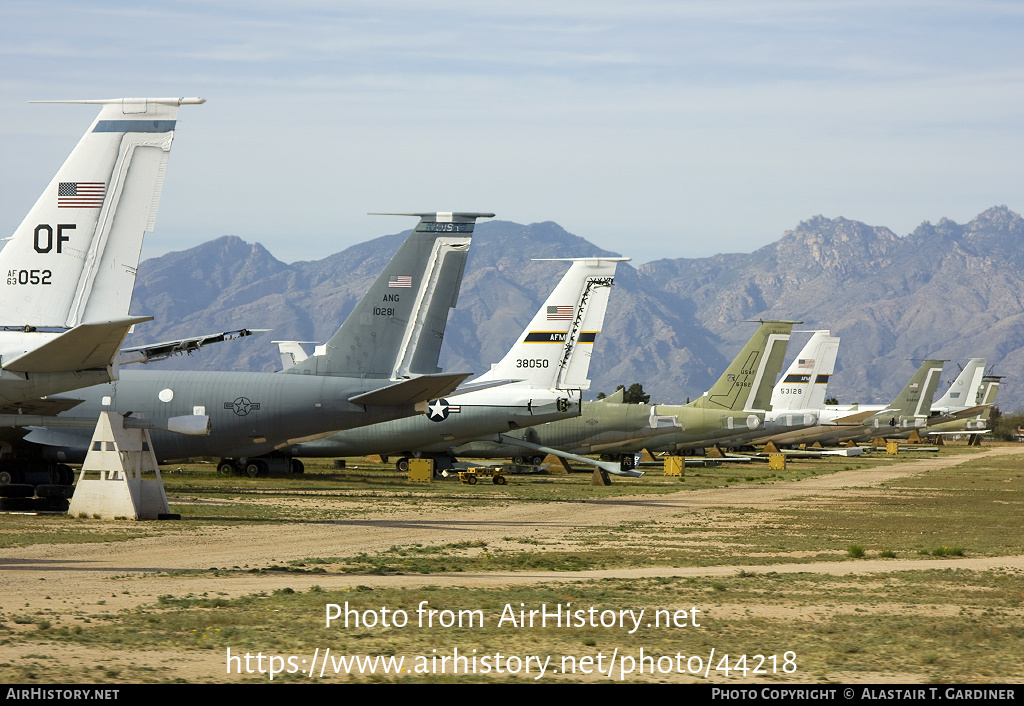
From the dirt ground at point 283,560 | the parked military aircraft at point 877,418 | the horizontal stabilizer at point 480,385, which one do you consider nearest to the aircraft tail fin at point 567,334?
the horizontal stabilizer at point 480,385

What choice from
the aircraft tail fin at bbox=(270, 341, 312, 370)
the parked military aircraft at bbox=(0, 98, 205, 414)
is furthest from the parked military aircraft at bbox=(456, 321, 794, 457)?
the parked military aircraft at bbox=(0, 98, 205, 414)

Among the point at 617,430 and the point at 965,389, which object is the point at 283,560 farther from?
the point at 965,389

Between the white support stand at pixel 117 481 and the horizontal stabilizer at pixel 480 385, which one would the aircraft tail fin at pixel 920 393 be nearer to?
the horizontal stabilizer at pixel 480 385

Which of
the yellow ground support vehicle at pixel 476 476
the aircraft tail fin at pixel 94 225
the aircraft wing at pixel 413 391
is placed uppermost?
the aircraft tail fin at pixel 94 225

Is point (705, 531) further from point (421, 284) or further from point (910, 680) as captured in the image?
point (910, 680)

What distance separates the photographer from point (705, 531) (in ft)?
118

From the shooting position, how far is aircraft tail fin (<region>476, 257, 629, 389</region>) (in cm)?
5981

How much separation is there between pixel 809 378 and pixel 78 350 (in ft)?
306

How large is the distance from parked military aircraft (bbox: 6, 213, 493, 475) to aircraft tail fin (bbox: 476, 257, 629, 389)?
46.7ft

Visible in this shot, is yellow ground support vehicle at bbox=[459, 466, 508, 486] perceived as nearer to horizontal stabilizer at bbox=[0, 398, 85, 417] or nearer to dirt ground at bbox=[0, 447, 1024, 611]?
dirt ground at bbox=[0, 447, 1024, 611]

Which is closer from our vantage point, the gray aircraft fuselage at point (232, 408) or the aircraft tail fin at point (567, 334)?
the gray aircraft fuselage at point (232, 408)

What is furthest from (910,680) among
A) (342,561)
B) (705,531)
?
(705,531)

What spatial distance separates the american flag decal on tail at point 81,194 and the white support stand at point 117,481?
18.3 feet

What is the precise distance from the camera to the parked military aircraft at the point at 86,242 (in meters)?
29.3
